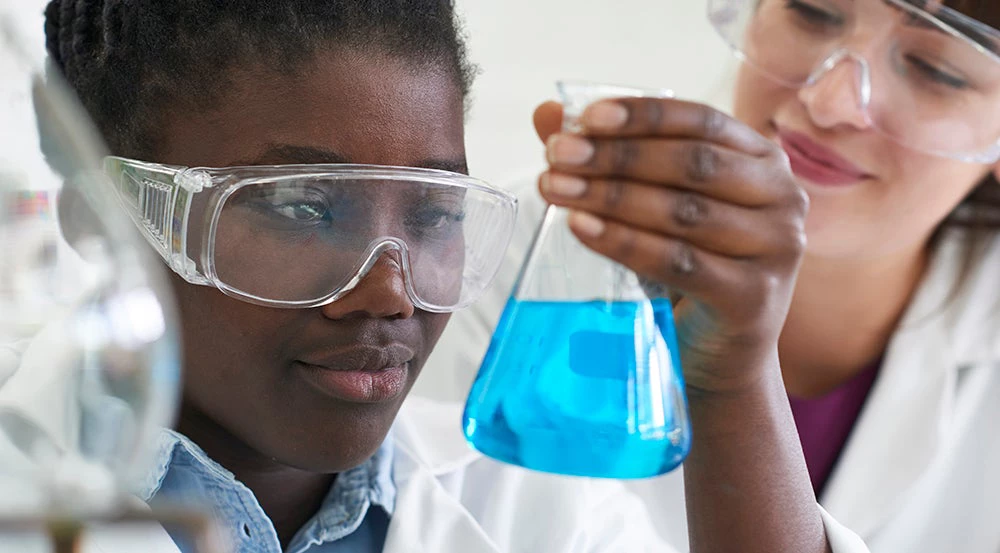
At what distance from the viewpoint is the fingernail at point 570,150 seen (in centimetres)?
54

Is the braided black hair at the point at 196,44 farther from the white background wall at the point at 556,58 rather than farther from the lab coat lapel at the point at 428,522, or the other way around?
the white background wall at the point at 556,58

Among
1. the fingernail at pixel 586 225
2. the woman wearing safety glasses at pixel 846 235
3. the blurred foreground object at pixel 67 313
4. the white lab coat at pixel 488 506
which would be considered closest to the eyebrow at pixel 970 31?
the woman wearing safety glasses at pixel 846 235

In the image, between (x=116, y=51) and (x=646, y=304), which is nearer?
(x=646, y=304)

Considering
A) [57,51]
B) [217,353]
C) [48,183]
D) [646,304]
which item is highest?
[48,183]

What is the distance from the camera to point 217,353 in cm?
87

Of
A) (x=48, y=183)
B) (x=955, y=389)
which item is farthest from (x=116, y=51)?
(x=955, y=389)

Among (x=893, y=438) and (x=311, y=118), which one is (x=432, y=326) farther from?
(x=893, y=438)

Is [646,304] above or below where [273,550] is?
above

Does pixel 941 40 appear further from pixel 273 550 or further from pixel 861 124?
pixel 273 550

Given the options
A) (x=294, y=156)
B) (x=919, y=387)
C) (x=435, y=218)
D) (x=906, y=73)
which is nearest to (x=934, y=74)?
(x=906, y=73)

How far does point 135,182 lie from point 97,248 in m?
0.45

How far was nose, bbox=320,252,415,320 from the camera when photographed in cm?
82

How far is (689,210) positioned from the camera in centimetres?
57

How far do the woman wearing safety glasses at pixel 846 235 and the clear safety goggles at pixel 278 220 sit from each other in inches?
7.6
